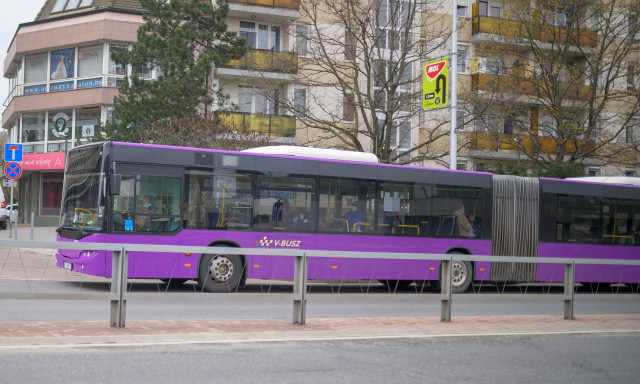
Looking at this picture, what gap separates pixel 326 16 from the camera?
39.6 meters

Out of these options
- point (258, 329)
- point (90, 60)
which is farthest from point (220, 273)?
point (90, 60)

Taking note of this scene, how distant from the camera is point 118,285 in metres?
9.16

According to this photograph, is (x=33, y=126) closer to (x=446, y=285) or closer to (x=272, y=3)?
(x=272, y=3)

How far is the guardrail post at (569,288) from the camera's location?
12508 mm

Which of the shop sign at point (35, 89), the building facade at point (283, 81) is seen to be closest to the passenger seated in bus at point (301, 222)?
the building facade at point (283, 81)

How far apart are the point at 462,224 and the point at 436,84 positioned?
545cm

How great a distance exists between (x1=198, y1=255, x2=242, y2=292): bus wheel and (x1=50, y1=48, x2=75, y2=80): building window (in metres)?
35.5

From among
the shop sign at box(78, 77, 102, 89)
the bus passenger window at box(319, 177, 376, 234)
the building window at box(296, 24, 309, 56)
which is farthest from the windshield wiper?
the shop sign at box(78, 77, 102, 89)

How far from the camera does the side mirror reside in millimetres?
15477

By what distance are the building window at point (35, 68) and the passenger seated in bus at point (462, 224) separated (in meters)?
32.2

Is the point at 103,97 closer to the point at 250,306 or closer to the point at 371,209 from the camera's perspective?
the point at 371,209

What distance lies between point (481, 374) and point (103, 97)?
125 ft

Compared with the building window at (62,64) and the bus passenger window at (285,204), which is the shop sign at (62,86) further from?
the bus passenger window at (285,204)

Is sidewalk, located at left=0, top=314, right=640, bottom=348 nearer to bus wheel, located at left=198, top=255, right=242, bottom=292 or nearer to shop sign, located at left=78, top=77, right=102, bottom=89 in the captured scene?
Answer: bus wheel, located at left=198, top=255, right=242, bottom=292
